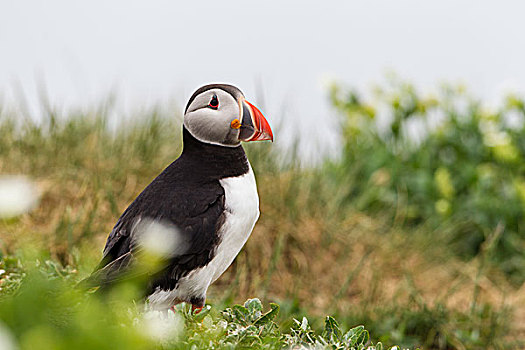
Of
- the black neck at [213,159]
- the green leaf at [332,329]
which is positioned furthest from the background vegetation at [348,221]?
the black neck at [213,159]

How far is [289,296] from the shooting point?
4.22 m

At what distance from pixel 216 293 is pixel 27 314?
2812 millimetres

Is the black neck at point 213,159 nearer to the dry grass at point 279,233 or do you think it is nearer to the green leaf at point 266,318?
the green leaf at point 266,318

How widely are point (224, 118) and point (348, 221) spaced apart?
3094 mm

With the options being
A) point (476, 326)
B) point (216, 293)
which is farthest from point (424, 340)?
point (216, 293)

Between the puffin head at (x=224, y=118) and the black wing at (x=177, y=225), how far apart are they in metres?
0.18

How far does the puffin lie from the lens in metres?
2.20

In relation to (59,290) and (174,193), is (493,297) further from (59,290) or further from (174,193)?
(59,290)

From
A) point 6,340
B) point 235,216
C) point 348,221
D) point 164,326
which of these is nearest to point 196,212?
point 235,216

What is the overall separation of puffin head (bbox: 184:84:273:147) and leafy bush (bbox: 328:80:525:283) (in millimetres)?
3370

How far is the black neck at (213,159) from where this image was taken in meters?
2.35

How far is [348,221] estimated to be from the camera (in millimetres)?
5223

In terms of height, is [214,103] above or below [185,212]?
above

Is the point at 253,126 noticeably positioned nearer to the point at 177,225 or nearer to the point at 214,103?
the point at 214,103
